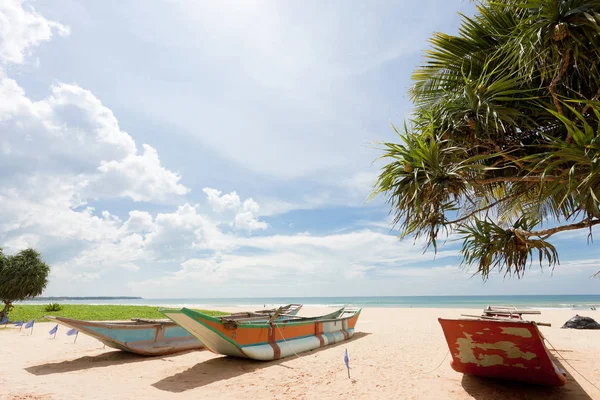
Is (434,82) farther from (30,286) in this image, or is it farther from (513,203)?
(30,286)

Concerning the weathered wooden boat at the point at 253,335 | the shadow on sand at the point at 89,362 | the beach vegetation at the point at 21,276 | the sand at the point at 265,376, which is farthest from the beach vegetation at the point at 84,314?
the weathered wooden boat at the point at 253,335

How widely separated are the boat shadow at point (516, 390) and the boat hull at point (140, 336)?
6676 millimetres

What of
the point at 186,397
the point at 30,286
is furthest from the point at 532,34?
the point at 30,286

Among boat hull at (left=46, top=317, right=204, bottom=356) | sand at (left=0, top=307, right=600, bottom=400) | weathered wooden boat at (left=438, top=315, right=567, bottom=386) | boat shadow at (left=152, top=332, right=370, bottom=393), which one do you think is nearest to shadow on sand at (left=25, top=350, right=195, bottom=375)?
sand at (left=0, top=307, right=600, bottom=400)

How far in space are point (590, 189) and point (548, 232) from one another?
1895mm

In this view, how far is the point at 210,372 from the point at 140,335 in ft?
8.51

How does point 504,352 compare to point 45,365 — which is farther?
point 45,365

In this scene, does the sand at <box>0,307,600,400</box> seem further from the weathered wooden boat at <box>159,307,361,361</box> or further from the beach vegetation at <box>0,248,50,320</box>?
the beach vegetation at <box>0,248,50,320</box>

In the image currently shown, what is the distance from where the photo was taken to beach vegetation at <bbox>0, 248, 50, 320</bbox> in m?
14.5

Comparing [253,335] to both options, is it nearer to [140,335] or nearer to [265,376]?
[265,376]

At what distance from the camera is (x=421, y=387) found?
17.0 feet

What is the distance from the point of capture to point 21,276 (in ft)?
48.9

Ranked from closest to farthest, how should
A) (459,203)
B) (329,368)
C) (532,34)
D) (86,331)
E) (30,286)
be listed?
(532,34), (459,203), (329,368), (86,331), (30,286)

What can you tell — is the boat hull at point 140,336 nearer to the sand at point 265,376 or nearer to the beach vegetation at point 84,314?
the sand at point 265,376
